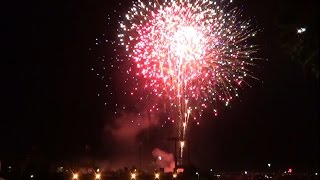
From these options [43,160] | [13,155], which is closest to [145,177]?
[43,160]

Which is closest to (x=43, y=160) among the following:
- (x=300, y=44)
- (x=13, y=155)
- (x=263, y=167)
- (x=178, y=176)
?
(x=13, y=155)

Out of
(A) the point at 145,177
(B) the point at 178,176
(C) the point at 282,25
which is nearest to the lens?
(C) the point at 282,25

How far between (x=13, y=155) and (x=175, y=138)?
2698cm

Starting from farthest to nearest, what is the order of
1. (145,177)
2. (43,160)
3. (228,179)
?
(43,160), (145,177), (228,179)

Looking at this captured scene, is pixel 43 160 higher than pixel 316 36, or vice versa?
pixel 43 160

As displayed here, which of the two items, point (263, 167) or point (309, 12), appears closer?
point (309, 12)

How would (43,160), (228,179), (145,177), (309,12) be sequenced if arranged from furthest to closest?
(43,160) < (145,177) < (228,179) < (309,12)

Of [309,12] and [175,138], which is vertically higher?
[175,138]

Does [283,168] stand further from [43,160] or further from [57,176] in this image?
[57,176]

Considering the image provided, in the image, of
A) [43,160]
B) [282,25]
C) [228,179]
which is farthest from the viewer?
[43,160]

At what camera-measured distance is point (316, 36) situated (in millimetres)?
12852

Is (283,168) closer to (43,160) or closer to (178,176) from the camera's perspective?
(43,160)

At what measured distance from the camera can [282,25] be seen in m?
14.2

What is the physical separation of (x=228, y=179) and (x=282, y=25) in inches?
972
